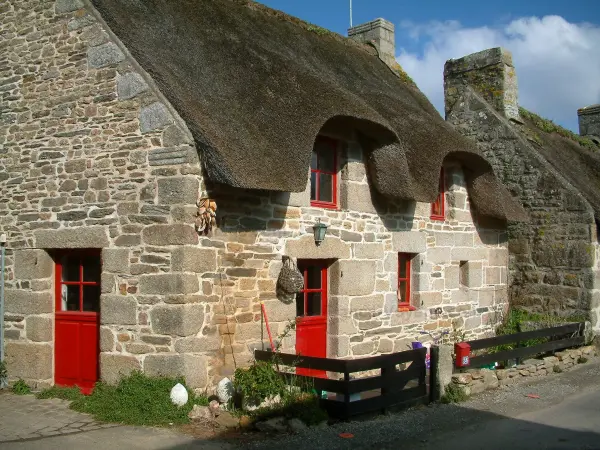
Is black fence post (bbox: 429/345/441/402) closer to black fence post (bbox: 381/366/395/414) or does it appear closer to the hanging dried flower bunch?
black fence post (bbox: 381/366/395/414)

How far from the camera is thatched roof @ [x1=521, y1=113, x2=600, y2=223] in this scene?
1354 centimetres

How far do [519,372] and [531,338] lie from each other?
94cm

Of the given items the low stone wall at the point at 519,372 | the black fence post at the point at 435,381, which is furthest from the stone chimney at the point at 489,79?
the black fence post at the point at 435,381

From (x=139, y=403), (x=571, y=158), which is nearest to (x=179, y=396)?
(x=139, y=403)

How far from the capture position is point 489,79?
1475cm

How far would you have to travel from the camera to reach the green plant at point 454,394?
8438mm

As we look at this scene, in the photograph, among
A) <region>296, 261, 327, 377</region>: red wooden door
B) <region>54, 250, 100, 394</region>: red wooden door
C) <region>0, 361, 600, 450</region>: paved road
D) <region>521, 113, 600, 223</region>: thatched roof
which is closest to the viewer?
<region>0, 361, 600, 450</region>: paved road

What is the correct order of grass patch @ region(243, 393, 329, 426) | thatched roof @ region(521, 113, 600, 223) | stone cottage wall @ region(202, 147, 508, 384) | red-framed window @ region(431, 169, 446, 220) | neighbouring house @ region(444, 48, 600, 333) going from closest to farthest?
grass patch @ region(243, 393, 329, 426)
stone cottage wall @ region(202, 147, 508, 384)
red-framed window @ region(431, 169, 446, 220)
neighbouring house @ region(444, 48, 600, 333)
thatched roof @ region(521, 113, 600, 223)

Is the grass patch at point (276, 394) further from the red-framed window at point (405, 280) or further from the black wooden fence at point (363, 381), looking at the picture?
the red-framed window at point (405, 280)

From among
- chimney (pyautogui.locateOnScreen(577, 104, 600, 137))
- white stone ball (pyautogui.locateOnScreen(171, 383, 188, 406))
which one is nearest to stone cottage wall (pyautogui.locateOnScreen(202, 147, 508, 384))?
white stone ball (pyautogui.locateOnScreen(171, 383, 188, 406))

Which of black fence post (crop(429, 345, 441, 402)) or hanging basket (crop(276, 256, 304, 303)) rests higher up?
hanging basket (crop(276, 256, 304, 303))

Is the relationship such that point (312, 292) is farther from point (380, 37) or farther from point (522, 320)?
point (380, 37)

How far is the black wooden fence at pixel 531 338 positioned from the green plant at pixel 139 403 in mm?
4018

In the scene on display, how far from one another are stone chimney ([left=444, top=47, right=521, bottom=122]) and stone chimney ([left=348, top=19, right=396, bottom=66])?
58.5 inches
